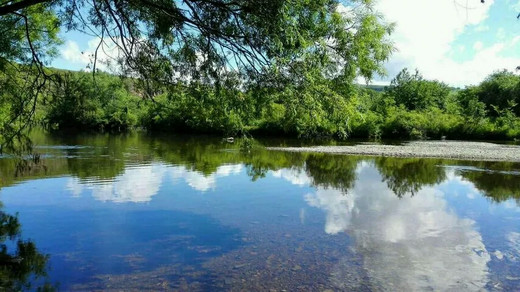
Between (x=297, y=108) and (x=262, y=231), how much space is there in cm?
521

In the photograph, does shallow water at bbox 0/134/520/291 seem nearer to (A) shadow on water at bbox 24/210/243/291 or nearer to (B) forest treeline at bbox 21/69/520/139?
(A) shadow on water at bbox 24/210/243/291

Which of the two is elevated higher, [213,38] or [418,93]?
[418,93]

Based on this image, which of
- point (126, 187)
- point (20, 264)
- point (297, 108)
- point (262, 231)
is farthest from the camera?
point (126, 187)

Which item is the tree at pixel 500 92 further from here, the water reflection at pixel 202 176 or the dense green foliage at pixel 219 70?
the dense green foliage at pixel 219 70

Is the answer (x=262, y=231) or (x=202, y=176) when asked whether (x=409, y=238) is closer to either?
(x=262, y=231)

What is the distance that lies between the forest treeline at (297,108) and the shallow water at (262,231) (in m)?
1.09

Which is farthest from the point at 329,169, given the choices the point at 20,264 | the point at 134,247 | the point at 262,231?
the point at 20,264

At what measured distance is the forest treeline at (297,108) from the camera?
7.64 m

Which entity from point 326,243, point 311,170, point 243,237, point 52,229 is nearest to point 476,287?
point 326,243

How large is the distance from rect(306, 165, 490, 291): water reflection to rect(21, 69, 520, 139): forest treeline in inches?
110

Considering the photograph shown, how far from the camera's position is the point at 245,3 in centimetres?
716

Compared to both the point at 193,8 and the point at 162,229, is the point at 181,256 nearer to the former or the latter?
the point at 162,229

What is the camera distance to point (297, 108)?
718 cm

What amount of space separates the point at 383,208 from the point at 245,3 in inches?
387
